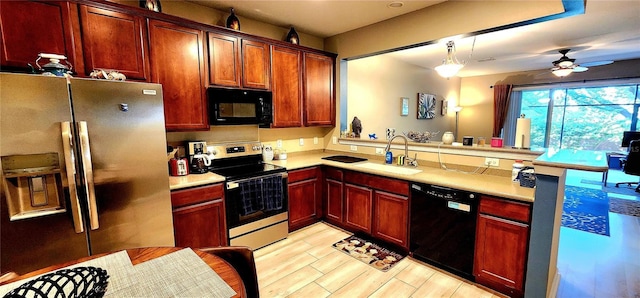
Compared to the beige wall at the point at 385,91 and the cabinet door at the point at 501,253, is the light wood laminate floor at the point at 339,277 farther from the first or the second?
the beige wall at the point at 385,91

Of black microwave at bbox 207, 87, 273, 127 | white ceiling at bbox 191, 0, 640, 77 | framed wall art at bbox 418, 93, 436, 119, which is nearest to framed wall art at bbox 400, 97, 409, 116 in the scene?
framed wall art at bbox 418, 93, 436, 119

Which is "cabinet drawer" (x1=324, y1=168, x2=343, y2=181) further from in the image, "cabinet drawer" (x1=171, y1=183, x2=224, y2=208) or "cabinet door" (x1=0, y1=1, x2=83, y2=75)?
"cabinet door" (x1=0, y1=1, x2=83, y2=75)

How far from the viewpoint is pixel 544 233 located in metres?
1.88

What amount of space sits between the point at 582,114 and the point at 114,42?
937 centimetres

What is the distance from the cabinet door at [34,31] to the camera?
1775 mm

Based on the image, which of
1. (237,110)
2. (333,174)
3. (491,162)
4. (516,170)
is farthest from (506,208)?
(237,110)

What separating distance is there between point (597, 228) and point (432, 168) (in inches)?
102

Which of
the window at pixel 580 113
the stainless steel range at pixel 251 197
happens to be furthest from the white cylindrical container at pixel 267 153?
the window at pixel 580 113

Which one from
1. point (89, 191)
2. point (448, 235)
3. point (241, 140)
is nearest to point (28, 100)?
point (89, 191)

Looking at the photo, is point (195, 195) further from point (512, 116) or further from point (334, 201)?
point (512, 116)

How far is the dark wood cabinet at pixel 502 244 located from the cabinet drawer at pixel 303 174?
1.83m

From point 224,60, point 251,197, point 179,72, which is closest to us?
point 179,72

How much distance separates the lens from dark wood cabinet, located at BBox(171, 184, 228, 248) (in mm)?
2311

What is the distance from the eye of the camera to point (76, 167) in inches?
65.4
